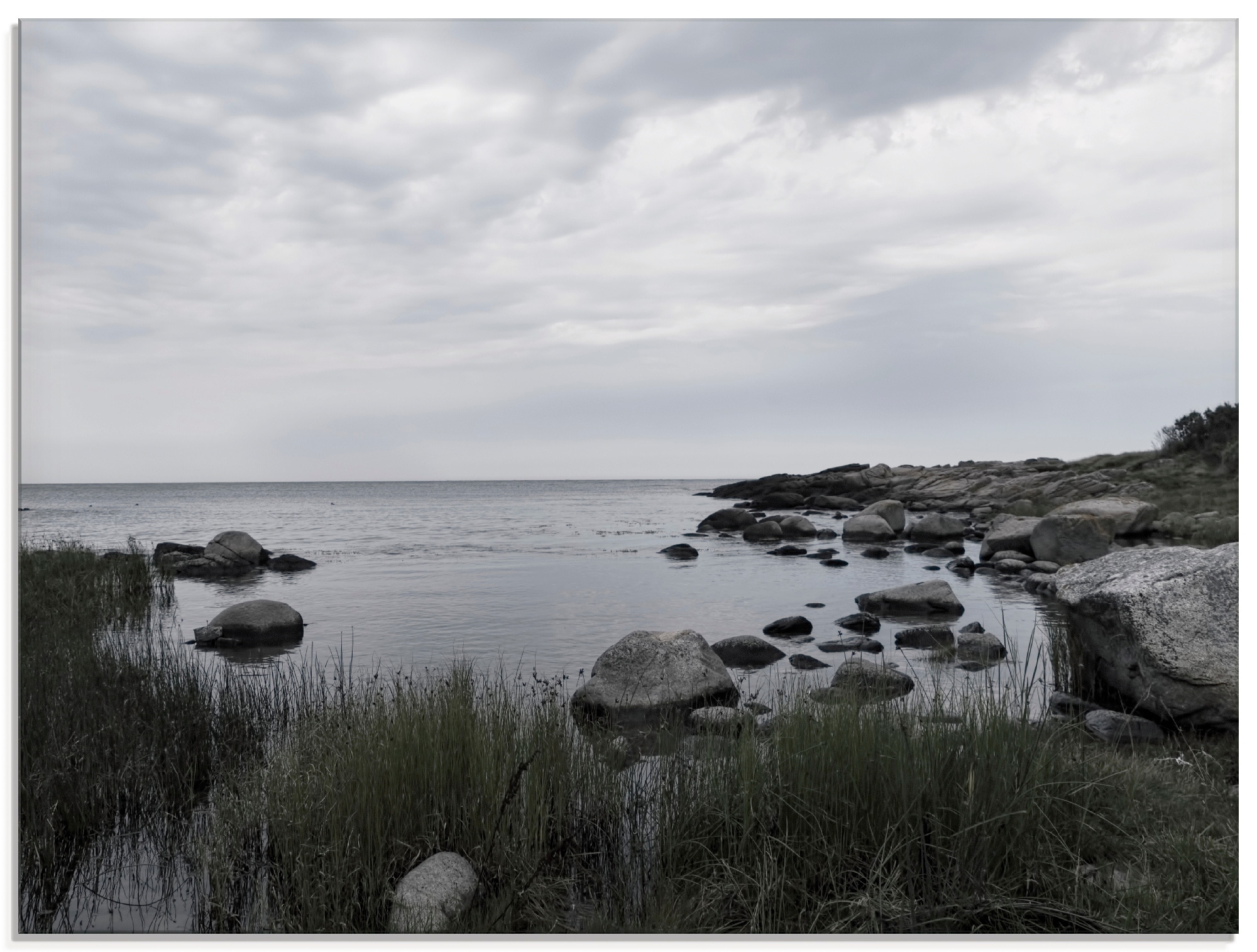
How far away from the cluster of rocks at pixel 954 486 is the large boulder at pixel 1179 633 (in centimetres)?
1697

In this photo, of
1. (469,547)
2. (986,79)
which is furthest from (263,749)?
(469,547)

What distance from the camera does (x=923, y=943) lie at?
3314 millimetres

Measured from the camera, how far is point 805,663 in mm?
10023

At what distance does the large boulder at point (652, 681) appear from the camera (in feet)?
26.1

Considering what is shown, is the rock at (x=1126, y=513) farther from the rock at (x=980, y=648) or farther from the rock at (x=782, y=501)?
the rock at (x=782, y=501)

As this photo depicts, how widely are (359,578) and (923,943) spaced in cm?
1769

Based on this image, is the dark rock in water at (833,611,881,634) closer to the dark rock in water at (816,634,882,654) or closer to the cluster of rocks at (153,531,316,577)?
the dark rock in water at (816,634,882,654)

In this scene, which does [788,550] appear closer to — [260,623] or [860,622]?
[860,622]

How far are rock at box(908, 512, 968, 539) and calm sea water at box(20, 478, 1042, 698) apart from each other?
10.7ft

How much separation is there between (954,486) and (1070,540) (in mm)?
25871

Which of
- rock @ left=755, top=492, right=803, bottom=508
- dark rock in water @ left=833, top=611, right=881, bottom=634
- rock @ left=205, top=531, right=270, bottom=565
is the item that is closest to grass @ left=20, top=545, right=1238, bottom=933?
dark rock in water @ left=833, top=611, right=881, bottom=634

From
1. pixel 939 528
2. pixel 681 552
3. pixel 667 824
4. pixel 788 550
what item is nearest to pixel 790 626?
pixel 667 824

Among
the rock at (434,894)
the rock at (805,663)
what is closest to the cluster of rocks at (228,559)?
the rock at (805,663)

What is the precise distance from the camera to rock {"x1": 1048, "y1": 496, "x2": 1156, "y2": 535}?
811 inches
